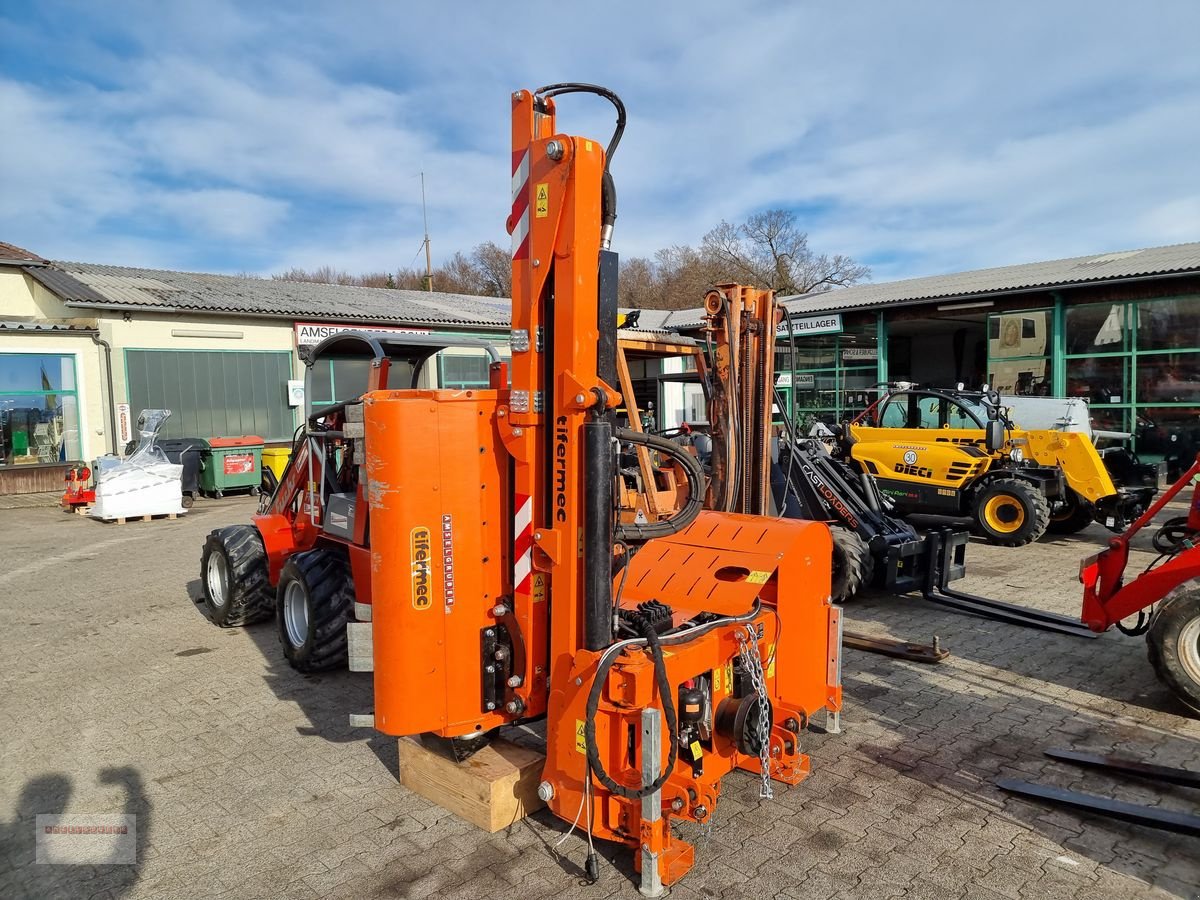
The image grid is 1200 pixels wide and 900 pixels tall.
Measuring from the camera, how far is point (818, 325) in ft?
66.6

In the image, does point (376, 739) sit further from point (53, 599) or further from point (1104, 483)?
point (1104, 483)

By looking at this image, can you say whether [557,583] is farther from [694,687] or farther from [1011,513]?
[1011,513]

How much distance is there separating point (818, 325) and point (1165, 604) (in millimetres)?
16371

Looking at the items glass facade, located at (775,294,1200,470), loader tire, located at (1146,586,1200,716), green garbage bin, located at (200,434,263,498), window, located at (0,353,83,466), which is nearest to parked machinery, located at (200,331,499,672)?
loader tire, located at (1146,586,1200,716)

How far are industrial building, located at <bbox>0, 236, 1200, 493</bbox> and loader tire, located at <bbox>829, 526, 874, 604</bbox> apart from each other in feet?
24.1

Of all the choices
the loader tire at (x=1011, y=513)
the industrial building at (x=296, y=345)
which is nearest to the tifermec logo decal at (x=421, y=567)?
the loader tire at (x=1011, y=513)

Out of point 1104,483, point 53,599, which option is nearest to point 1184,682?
point 1104,483

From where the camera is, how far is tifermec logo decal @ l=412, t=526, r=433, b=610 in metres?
3.22

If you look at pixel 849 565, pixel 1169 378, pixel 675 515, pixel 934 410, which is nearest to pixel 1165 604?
pixel 849 565

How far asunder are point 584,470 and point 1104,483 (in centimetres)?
942

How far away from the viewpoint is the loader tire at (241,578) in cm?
645

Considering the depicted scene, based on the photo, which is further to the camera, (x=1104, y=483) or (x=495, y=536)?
(x=1104, y=483)

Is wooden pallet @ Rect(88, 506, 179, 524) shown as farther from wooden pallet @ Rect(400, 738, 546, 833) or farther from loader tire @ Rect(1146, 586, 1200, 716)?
loader tire @ Rect(1146, 586, 1200, 716)

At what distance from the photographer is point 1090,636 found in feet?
19.5
